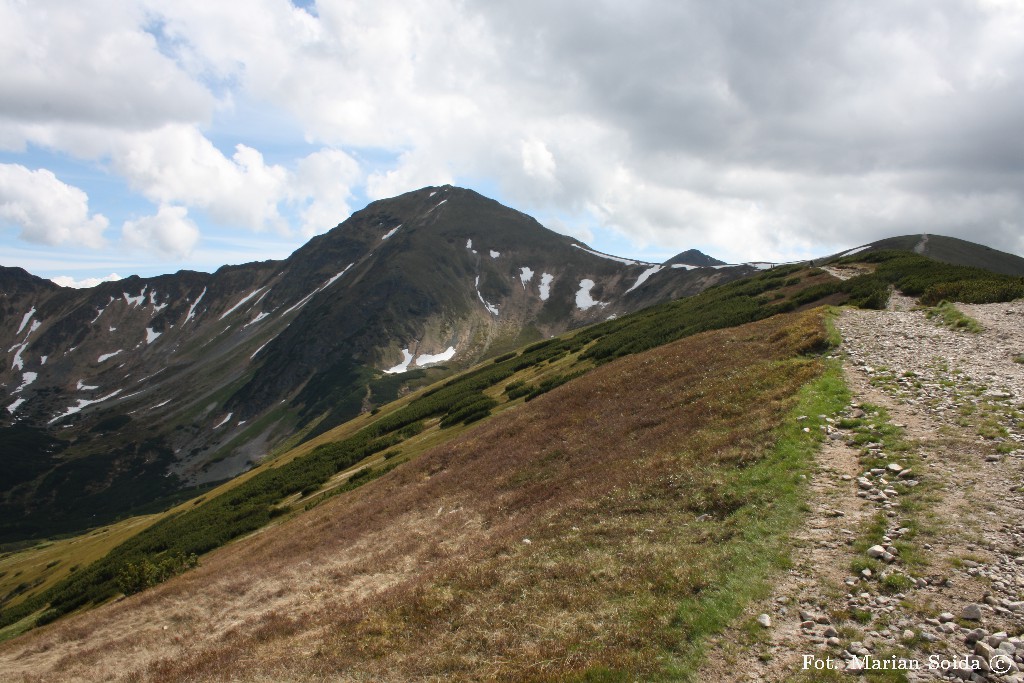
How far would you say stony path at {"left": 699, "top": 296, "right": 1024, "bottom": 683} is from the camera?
9820 millimetres

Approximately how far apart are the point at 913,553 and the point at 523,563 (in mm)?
9915

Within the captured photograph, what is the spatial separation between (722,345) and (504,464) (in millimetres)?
16395

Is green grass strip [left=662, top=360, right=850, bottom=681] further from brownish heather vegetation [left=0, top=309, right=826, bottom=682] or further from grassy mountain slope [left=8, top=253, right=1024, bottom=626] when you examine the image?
grassy mountain slope [left=8, top=253, right=1024, bottom=626]

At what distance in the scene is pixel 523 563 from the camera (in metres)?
16.6

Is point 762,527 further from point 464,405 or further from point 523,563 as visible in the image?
point 464,405

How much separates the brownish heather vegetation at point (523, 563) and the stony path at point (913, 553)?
119cm

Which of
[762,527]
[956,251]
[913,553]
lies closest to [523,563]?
[762,527]

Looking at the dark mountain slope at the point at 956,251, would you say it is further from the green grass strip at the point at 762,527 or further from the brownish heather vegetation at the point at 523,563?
the green grass strip at the point at 762,527

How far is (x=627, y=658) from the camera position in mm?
10992

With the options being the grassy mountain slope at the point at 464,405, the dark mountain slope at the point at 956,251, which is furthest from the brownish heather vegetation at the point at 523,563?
the dark mountain slope at the point at 956,251

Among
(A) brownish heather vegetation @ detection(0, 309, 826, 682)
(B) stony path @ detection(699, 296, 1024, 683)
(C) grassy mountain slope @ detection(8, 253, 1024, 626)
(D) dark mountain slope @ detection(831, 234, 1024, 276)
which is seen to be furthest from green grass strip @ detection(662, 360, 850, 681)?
(D) dark mountain slope @ detection(831, 234, 1024, 276)

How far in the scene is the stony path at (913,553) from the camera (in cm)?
982

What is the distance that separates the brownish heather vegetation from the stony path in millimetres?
1193

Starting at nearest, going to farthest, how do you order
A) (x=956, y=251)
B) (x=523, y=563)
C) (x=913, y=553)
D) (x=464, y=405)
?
(x=913, y=553) → (x=523, y=563) → (x=464, y=405) → (x=956, y=251)
